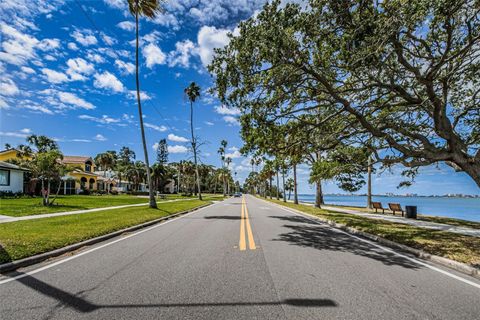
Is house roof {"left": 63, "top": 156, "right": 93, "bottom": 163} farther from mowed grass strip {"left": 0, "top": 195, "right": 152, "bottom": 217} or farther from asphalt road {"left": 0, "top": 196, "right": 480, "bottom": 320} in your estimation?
asphalt road {"left": 0, "top": 196, "right": 480, "bottom": 320}

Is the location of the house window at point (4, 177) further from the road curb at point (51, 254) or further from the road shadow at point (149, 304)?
the road shadow at point (149, 304)

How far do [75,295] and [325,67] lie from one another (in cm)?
1007

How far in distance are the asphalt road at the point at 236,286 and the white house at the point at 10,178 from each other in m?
29.6

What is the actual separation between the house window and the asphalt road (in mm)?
29569

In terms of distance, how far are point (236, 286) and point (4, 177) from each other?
3481 centimetres

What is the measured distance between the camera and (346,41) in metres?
8.73

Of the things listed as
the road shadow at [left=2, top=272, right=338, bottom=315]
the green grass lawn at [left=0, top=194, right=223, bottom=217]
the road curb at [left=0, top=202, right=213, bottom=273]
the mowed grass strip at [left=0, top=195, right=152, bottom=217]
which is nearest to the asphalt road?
the road shadow at [left=2, top=272, right=338, bottom=315]

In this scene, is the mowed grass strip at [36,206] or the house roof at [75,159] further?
the house roof at [75,159]

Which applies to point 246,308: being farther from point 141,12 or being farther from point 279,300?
point 141,12

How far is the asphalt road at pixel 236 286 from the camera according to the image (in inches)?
144

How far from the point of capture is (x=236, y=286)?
4.55 meters

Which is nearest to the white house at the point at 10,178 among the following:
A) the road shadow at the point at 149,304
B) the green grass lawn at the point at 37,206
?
the green grass lawn at the point at 37,206

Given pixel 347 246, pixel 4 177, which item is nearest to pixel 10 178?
pixel 4 177

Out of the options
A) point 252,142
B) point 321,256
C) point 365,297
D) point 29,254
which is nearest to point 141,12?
point 252,142
